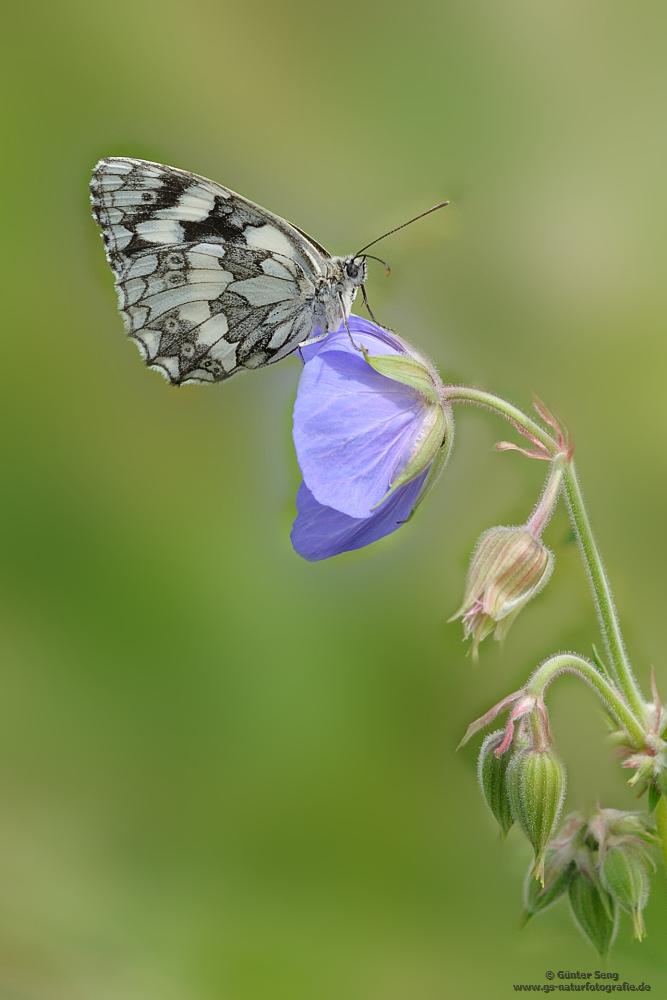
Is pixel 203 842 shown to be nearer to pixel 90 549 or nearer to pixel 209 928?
pixel 209 928

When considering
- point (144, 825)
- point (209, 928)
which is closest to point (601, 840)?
point (209, 928)

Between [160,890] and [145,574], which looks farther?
[145,574]

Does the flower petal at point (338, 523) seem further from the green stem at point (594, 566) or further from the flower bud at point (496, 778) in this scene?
the flower bud at point (496, 778)

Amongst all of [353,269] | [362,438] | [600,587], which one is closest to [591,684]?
[600,587]

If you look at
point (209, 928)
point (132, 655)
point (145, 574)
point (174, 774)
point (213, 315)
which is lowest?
point (209, 928)

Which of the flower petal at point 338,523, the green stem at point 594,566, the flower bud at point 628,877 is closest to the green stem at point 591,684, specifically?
the green stem at point 594,566

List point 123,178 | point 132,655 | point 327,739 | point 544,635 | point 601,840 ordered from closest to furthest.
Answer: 1. point 601,840
2. point 123,178
3. point 544,635
4. point 327,739
5. point 132,655
